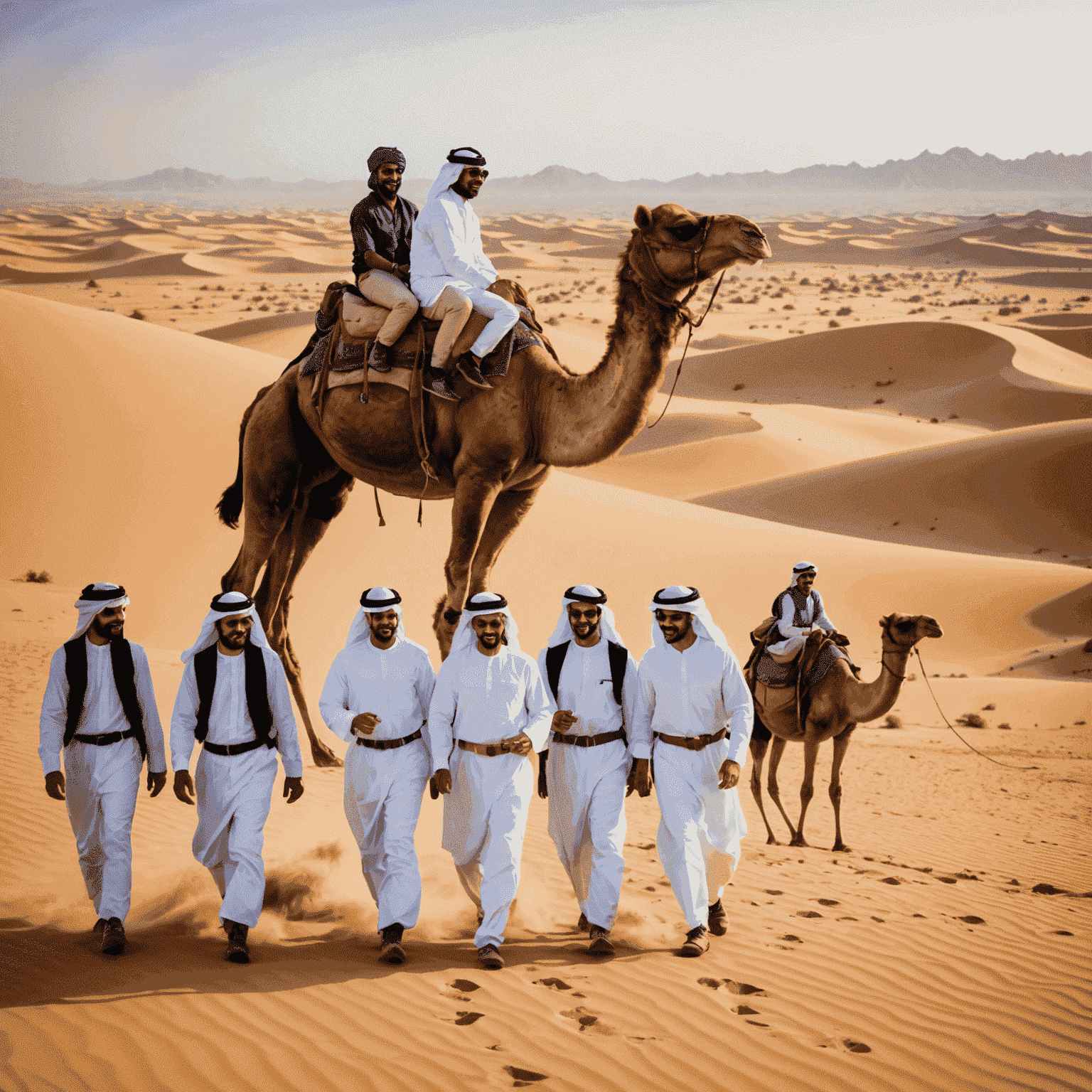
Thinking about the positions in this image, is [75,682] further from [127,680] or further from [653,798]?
[653,798]

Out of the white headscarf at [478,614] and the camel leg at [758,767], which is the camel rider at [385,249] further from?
the camel leg at [758,767]

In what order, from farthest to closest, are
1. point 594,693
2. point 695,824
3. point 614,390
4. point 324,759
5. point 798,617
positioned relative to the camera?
1. point 798,617
2. point 324,759
3. point 614,390
4. point 594,693
5. point 695,824

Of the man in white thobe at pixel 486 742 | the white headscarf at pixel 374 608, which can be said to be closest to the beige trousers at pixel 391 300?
the white headscarf at pixel 374 608

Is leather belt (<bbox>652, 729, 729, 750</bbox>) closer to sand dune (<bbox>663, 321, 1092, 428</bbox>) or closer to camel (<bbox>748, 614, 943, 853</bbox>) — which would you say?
camel (<bbox>748, 614, 943, 853</bbox>)

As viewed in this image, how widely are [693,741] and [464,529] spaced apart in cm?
198

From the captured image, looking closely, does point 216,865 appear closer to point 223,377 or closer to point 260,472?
point 260,472

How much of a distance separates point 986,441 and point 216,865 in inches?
938

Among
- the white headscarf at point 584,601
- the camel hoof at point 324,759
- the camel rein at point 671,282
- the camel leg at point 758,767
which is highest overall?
the camel rein at point 671,282

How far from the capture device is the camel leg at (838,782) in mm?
9070

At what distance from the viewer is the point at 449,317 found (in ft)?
23.3

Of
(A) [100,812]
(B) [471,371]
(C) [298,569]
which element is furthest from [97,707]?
(C) [298,569]

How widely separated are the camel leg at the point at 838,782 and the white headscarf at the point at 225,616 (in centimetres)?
500

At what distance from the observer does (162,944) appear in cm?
591

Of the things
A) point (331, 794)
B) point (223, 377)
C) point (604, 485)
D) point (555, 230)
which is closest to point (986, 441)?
point (604, 485)
